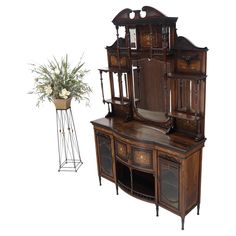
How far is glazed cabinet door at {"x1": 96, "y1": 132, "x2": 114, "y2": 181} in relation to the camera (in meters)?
3.36

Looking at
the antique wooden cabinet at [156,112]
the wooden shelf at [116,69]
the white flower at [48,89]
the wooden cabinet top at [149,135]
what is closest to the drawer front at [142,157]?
the antique wooden cabinet at [156,112]

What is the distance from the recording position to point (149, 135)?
290cm

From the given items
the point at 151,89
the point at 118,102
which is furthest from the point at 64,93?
the point at 151,89

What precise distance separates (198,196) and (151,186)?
589mm

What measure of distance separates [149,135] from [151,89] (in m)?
0.54

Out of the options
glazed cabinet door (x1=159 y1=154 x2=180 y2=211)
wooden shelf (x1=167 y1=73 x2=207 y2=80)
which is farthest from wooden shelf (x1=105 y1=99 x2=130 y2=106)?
glazed cabinet door (x1=159 y1=154 x2=180 y2=211)

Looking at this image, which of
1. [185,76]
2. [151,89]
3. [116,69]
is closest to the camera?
[185,76]

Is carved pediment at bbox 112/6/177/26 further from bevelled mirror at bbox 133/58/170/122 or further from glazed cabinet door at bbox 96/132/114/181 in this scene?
glazed cabinet door at bbox 96/132/114/181

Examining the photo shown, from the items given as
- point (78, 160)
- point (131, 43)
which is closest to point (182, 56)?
point (131, 43)

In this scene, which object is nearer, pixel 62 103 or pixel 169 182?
pixel 169 182

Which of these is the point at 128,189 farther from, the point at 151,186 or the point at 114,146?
the point at 114,146

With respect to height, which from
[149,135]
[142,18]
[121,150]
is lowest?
[121,150]

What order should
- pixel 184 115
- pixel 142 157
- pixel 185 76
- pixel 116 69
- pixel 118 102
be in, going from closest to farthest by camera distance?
pixel 185 76 < pixel 184 115 < pixel 142 157 < pixel 116 69 < pixel 118 102

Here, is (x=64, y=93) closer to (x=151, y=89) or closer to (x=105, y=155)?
(x=105, y=155)
